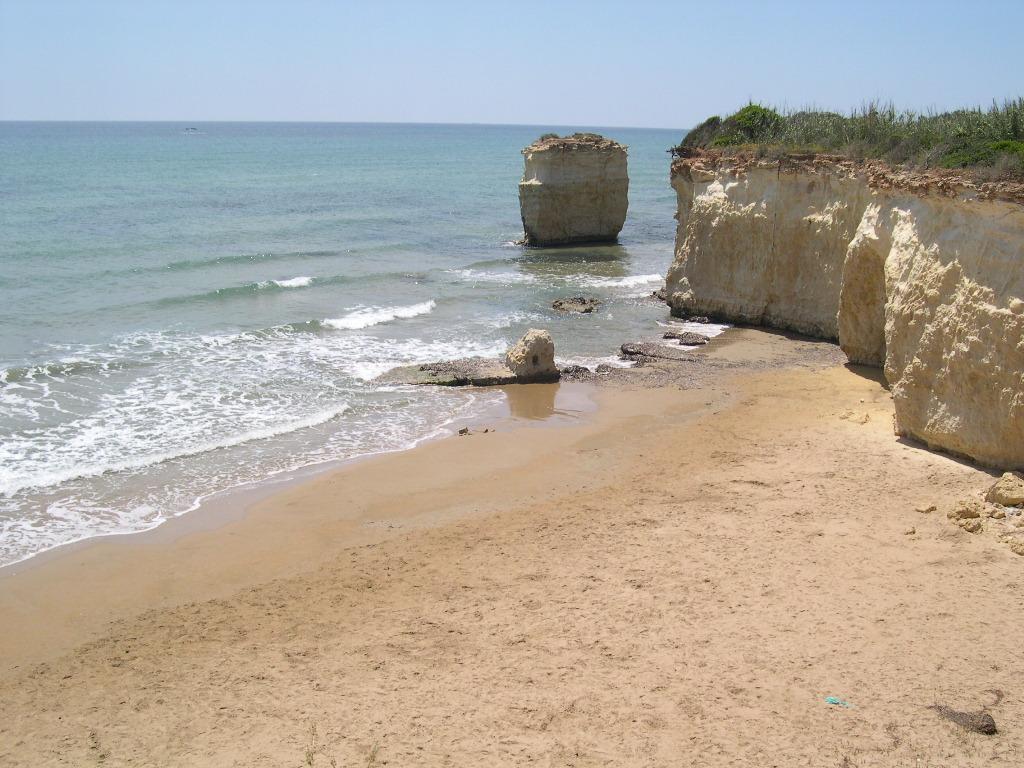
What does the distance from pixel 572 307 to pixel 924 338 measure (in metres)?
13.3

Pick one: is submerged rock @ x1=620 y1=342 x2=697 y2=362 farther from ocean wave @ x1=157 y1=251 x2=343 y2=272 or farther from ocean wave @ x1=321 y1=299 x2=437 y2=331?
ocean wave @ x1=157 y1=251 x2=343 y2=272

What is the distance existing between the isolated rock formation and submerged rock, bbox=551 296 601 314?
7036mm

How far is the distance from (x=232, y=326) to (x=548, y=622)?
52.4 ft

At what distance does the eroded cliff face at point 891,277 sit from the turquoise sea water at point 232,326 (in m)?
3.01

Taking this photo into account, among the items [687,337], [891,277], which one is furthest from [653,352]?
[891,277]

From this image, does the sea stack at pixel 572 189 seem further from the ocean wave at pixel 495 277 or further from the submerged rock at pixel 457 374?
the submerged rock at pixel 457 374

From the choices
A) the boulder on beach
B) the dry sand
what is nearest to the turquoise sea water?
the dry sand

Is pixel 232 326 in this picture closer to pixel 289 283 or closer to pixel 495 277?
pixel 289 283

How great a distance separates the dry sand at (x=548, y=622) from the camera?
287 inches

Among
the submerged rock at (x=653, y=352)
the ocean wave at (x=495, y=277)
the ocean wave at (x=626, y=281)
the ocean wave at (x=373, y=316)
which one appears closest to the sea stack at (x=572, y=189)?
Answer: the ocean wave at (x=495, y=277)

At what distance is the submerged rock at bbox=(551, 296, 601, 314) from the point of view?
24953 millimetres

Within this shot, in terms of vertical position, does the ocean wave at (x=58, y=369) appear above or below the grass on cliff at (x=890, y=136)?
below

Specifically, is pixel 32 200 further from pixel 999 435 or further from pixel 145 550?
pixel 999 435

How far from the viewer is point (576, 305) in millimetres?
25250
